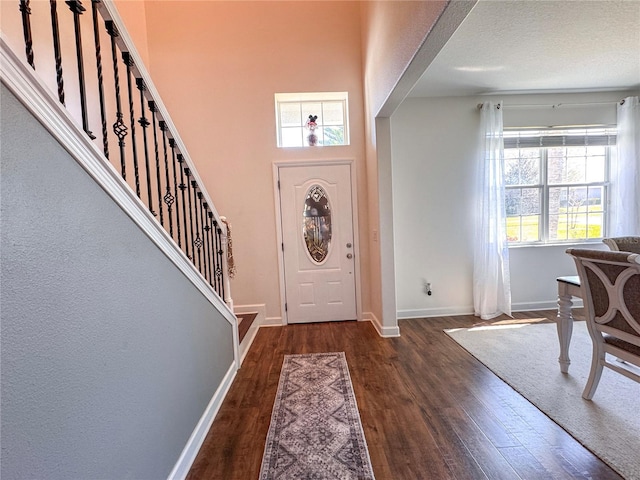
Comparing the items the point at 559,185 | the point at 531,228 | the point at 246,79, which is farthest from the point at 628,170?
the point at 246,79

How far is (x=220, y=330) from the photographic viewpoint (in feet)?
7.02

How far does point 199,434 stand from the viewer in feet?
5.40

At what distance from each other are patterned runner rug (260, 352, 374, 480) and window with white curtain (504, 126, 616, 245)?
3052 mm

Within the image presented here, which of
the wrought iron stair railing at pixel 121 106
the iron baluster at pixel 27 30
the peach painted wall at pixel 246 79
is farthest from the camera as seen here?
the peach painted wall at pixel 246 79

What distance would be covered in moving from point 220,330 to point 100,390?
120cm

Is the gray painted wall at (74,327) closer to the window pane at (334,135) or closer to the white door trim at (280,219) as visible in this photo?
the white door trim at (280,219)

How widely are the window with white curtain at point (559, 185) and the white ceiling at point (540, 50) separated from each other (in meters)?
0.63

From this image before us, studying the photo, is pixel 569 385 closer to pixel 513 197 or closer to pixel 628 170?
pixel 513 197

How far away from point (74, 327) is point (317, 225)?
285 centimetres

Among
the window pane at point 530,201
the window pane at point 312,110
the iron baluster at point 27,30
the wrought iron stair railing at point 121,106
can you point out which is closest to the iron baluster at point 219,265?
the wrought iron stair railing at point 121,106

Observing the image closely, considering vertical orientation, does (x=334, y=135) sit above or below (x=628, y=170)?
above

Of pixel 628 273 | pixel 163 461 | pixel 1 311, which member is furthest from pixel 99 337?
pixel 628 273

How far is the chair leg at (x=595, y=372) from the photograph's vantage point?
6.03ft

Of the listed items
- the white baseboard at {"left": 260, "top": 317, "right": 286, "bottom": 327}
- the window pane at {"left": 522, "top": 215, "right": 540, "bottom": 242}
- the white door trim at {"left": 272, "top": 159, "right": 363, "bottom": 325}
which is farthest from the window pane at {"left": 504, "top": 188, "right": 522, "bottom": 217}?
the white baseboard at {"left": 260, "top": 317, "right": 286, "bottom": 327}
